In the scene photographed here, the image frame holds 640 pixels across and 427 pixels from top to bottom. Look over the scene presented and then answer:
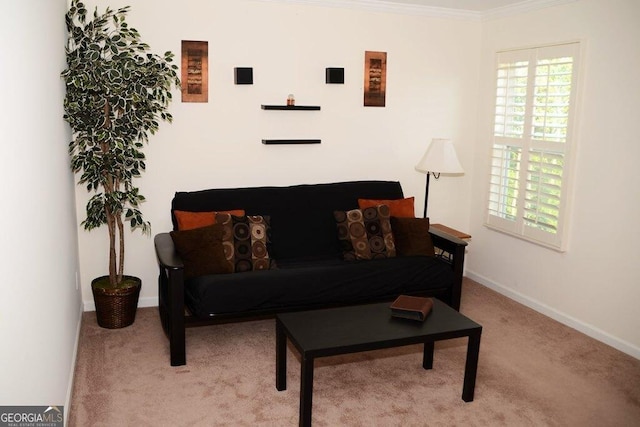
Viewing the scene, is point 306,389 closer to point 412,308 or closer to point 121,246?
point 412,308

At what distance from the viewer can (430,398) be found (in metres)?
3.18

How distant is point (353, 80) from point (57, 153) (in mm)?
2479

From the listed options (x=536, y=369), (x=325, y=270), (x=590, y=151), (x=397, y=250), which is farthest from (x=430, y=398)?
(x=590, y=151)

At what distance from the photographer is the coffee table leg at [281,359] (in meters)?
3.15

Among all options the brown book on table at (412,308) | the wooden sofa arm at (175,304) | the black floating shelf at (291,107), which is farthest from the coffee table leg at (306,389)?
the black floating shelf at (291,107)

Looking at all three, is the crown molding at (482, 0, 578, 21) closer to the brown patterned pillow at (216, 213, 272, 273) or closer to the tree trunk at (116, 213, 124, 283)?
the brown patterned pillow at (216, 213, 272, 273)

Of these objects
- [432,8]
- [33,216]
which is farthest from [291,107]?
[33,216]

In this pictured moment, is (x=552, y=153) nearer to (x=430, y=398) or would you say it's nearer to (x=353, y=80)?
(x=353, y=80)

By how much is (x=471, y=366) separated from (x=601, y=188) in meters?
1.73

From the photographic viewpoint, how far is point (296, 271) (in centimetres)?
376

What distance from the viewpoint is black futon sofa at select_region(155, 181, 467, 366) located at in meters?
3.52

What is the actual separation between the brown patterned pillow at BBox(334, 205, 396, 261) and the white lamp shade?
54 centimetres

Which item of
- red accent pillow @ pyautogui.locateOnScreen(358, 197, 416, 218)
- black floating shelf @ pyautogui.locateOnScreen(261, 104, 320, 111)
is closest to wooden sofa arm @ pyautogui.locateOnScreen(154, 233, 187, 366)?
black floating shelf @ pyautogui.locateOnScreen(261, 104, 320, 111)

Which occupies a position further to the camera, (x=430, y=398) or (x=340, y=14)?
(x=340, y=14)
